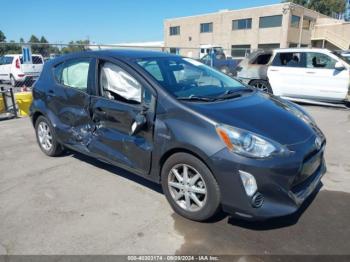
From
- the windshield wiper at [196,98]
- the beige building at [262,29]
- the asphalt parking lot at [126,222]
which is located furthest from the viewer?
the beige building at [262,29]

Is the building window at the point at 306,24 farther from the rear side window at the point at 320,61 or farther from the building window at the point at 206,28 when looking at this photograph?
the rear side window at the point at 320,61

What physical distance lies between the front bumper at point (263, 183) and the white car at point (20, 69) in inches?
632

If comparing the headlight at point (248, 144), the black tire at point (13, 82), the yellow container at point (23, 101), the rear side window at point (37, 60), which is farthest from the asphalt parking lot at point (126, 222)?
the black tire at point (13, 82)

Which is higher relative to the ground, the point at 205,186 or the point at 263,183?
the point at 263,183

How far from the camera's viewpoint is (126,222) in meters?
3.37

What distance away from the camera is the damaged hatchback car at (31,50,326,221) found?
290cm

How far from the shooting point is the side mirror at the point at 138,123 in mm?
3486

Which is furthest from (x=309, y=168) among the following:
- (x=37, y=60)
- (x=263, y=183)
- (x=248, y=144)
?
(x=37, y=60)

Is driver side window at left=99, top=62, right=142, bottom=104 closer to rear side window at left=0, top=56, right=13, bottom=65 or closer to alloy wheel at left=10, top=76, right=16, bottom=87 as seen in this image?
alloy wheel at left=10, top=76, right=16, bottom=87

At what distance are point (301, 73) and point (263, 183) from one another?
24.1 feet

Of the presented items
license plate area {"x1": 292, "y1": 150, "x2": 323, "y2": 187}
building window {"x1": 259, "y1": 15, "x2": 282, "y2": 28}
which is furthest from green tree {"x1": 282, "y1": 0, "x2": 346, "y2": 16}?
license plate area {"x1": 292, "y1": 150, "x2": 323, "y2": 187}

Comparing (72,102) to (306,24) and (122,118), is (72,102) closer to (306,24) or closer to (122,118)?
(122,118)

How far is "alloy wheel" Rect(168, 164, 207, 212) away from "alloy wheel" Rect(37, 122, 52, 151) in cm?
266

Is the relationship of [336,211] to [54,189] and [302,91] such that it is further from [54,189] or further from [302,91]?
[302,91]
